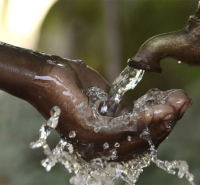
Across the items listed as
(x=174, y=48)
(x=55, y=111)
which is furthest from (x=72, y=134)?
(x=174, y=48)

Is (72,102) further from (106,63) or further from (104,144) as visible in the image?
(106,63)

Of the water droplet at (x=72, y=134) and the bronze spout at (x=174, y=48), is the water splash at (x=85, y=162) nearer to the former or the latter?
the water droplet at (x=72, y=134)

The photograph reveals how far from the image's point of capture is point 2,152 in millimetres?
4062

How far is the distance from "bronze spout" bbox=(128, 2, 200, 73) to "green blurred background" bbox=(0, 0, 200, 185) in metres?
1.97

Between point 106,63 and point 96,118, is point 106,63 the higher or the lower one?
the lower one

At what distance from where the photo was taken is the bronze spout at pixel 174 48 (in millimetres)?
1269

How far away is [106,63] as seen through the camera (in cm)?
537

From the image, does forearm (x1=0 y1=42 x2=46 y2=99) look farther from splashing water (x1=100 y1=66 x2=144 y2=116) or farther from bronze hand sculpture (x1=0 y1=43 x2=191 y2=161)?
splashing water (x1=100 y1=66 x2=144 y2=116)

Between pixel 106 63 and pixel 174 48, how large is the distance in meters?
4.06

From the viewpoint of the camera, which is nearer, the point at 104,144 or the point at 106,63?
the point at 104,144

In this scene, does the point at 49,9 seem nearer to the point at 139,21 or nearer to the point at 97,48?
the point at 97,48

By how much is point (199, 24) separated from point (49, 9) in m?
5.73

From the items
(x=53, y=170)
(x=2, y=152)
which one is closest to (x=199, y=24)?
(x=53, y=170)

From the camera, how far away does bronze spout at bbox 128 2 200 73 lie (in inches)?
49.9
